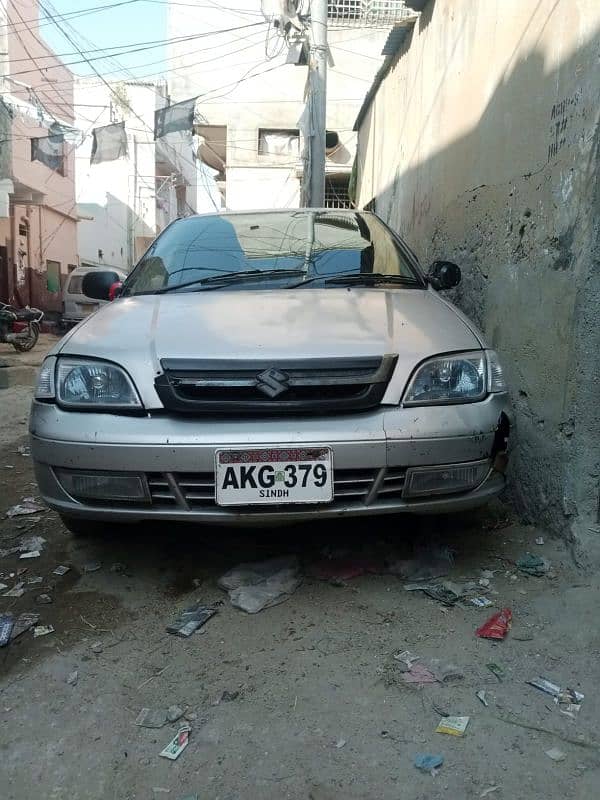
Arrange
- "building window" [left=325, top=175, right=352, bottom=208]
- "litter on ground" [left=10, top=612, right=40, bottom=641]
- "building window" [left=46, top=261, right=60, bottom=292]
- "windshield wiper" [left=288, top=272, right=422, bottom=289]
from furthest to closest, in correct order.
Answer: "building window" [left=46, top=261, right=60, bottom=292] → "building window" [left=325, top=175, right=352, bottom=208] → "windshield wiper" [left=288, top=272, right=422, bottom=289] → "litter on ground" [left=10, top=612, right=40, bottom=641]

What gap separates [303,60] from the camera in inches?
460

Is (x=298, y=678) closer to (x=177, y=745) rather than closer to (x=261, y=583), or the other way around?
(x=177, y=745)

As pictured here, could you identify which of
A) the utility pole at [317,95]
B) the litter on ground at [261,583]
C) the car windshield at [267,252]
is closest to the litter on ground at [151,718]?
the litter on ground at [261,583]

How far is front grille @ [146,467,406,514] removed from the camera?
Answer: 2.18 m

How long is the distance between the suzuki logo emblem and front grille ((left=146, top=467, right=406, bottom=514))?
13.4 inches

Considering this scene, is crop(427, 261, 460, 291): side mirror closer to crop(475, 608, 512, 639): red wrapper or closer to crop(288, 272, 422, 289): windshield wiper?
crop(288, 272, 422, 289): windshield wiper

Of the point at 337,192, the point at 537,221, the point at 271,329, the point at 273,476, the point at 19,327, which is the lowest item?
the point at 19,327

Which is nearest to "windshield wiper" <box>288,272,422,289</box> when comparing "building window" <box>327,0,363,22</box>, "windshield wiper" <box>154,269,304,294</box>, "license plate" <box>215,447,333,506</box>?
"windshield wiper" <box>154,269,304,294</box>

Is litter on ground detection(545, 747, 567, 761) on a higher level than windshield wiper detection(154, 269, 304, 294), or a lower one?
lower

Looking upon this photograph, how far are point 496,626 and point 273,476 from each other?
933 mm

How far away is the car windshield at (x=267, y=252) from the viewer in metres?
3.11

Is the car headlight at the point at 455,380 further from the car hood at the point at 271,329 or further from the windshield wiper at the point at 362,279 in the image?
the windshield wiper at the point at 362,279

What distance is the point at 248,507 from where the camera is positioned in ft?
7.23

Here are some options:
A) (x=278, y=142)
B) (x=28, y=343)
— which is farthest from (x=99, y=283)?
(x=278, y=142)
